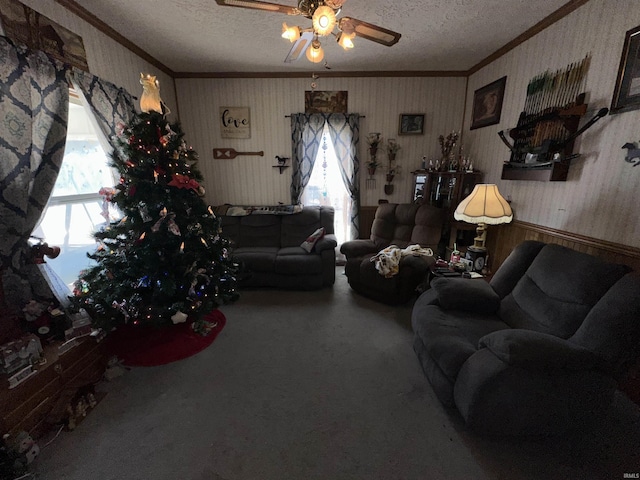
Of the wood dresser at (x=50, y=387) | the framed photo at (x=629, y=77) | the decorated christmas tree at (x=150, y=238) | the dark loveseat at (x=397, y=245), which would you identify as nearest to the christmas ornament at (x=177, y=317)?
→ the decorated christmas tree at (x=150, y=238)

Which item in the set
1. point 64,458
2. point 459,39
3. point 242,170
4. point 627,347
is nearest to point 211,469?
point 64,458

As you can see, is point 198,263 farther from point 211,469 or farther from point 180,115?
point 180,115

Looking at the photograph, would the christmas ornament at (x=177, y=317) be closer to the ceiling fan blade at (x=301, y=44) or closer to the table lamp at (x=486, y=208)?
the ceiling fan blade at (x=301, y=44)

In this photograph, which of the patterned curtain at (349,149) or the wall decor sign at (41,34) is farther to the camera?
the patterned curtain at (349,149)

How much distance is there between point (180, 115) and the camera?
13.0ft

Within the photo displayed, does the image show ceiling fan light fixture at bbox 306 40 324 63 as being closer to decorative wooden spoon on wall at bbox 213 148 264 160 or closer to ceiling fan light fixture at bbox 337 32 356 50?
ceiling fan light fixture at bbox 337 32 356 50

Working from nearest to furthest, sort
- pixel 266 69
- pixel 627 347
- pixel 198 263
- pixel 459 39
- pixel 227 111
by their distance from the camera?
pixel 627 347 < pixel 198 263 < pixel 459 39 < pixel 266 69 < pixel 227 111

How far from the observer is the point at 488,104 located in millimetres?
3285

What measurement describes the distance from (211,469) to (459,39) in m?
4.06

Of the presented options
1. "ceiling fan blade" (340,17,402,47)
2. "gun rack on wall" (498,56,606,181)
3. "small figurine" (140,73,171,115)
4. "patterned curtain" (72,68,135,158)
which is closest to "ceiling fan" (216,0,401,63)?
"ceiling fan blade" (340,17,402,47)

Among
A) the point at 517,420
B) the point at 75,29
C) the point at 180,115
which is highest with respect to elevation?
the point at 75,29

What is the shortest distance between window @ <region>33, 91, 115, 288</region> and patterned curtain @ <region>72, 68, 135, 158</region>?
0.16 metres

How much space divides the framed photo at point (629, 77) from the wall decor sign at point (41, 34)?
4.02 m

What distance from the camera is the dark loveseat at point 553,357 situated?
130 cm
